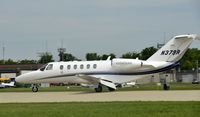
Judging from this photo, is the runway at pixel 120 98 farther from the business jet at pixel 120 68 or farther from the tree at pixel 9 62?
the tree at pixel 9 62

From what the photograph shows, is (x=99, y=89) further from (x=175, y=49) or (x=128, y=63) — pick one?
(x=175, y=49)

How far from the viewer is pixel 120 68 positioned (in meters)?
39.5

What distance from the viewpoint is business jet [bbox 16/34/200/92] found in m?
38.7

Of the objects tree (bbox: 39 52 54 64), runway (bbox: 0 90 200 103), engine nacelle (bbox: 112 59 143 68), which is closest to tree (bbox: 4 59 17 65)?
tree (bbox: 39 52 54 64)

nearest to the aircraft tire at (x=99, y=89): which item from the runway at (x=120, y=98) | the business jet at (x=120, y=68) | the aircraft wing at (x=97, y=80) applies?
the business jet at (x=120, y=68)

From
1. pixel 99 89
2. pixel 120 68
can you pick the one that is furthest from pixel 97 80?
pixel 120 68

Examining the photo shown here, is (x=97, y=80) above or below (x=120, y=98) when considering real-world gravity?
above

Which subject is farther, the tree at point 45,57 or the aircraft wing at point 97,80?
the tree at point 45,57

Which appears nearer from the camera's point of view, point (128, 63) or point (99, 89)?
point (128, 63)

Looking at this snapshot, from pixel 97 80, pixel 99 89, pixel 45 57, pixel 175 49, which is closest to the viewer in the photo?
pixel 175 49

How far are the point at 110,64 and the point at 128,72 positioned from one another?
1.80m

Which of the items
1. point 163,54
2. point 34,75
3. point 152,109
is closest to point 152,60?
point 163,54

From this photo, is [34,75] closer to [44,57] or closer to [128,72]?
[128,72]

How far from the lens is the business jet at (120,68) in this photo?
127ft
